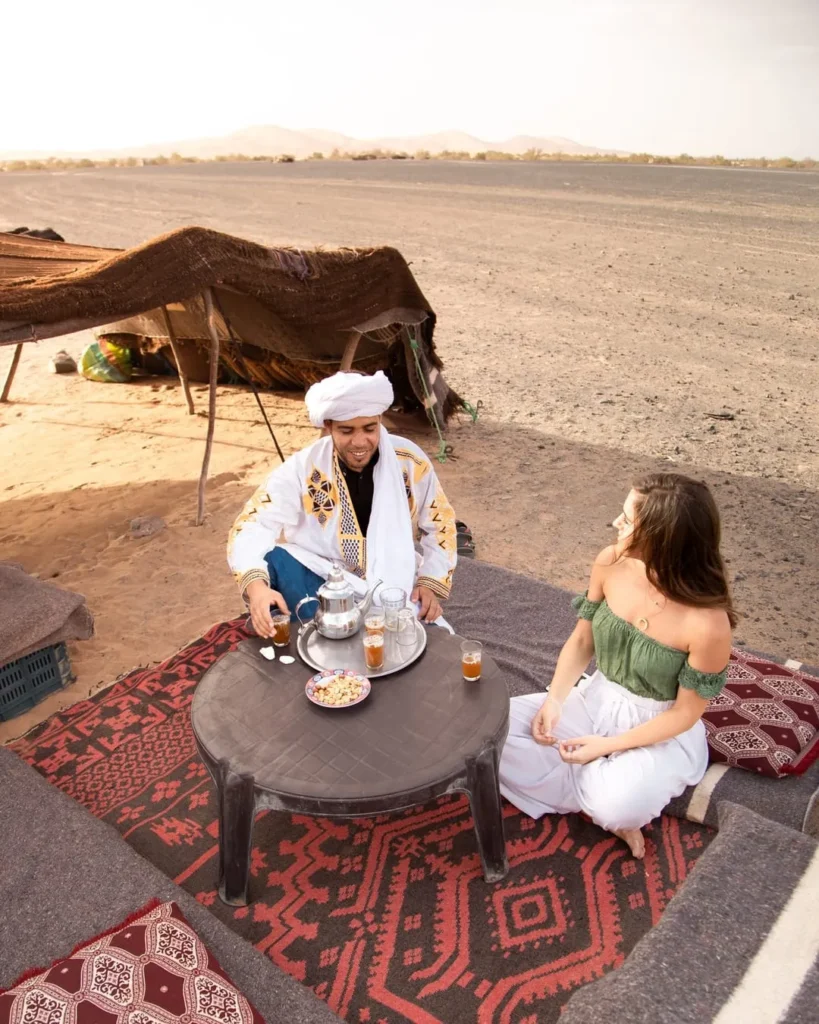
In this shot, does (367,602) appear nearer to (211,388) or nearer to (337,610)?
(337,610)

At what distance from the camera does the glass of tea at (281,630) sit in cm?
304

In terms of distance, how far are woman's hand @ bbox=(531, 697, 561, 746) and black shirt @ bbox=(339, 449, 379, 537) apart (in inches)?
46.0

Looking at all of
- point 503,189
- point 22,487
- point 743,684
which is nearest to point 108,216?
point 503,189

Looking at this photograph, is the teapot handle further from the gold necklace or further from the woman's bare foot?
the woman's bare foot

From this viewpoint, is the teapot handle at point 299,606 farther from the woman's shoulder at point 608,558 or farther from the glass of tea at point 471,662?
the woman's shoulder at point 608,558

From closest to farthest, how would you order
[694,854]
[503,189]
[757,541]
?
[694,854], [757,541], [503,189]

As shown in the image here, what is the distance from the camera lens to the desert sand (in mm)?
5176

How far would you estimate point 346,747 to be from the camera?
99.7 inches

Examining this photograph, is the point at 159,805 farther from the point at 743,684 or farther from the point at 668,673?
the point at 743,684

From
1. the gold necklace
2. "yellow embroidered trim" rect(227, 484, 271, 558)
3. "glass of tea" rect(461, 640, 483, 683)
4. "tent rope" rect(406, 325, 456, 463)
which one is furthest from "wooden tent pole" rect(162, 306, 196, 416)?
the gold necklace

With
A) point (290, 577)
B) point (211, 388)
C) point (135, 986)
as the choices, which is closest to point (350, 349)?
point (211, 388)

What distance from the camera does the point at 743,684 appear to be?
3.44 meters

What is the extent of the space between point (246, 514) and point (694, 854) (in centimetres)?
231

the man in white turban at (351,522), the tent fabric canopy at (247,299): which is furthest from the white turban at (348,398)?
the tent fabric canopy at (247,299)
